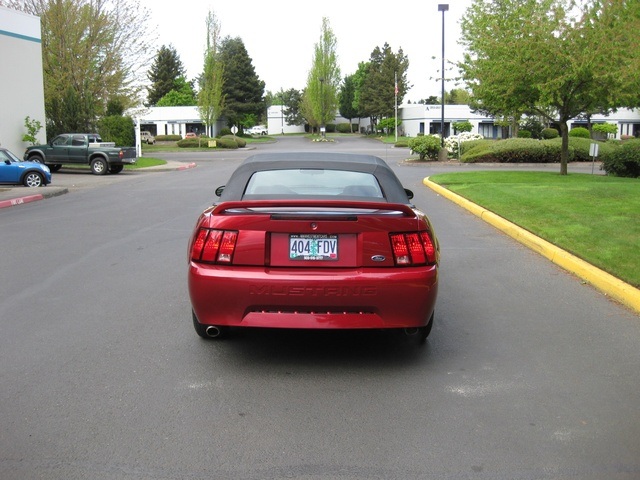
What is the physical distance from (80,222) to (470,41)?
65.6 feet

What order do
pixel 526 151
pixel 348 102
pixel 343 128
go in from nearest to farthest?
pixel 526 151 → pixel 348 102 → pixel 343 128

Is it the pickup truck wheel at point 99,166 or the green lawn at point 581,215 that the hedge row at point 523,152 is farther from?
the pickup truck wheel at point 99,166

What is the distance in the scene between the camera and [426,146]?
36.1 meters

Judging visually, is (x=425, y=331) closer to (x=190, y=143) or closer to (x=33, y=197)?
(x=33, y=197)

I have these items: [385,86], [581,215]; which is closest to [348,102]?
[385,86]

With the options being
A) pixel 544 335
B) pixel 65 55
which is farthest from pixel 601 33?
pixel 65 55

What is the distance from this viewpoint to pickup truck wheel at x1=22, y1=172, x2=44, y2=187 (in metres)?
21.8

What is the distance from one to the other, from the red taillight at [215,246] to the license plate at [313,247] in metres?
0.43

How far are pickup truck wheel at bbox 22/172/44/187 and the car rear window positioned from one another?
1790 cm

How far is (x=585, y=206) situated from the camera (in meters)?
13.4

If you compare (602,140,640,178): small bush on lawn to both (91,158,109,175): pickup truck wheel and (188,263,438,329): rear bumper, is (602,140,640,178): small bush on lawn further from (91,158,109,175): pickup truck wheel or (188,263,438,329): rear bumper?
(188,263,438,329): rear bumper

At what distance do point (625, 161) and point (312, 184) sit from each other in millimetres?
20798

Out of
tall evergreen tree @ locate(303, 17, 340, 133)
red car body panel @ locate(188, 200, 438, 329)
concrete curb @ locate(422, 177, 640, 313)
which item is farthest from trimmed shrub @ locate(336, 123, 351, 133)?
red car body panel @ locate(188, 200, 438, 329)

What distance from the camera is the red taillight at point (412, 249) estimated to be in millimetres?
4938
